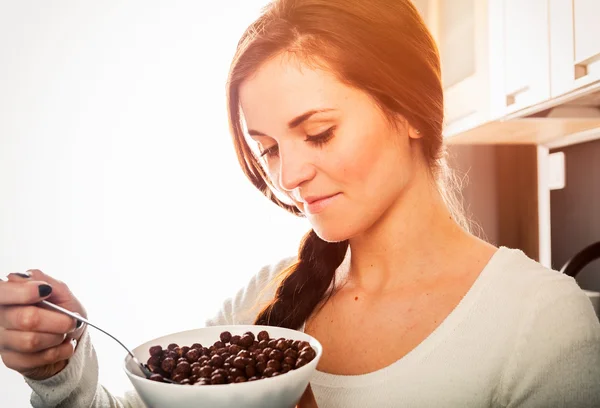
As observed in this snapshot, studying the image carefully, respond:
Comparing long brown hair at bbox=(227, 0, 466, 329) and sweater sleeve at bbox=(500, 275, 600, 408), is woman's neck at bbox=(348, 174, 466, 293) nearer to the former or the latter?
long brown hair at bbox=(227, 0, 466, 329)

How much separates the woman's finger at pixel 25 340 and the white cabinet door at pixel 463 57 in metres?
1.62

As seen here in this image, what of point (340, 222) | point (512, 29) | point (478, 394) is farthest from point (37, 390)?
point (512, 29)

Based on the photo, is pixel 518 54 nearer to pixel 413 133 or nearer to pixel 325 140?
pixel 413 133

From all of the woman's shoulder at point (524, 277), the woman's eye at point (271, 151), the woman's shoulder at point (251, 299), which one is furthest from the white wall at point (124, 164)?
the woman's shoulder at point (524, 277)

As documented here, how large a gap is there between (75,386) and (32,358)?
0.11 m

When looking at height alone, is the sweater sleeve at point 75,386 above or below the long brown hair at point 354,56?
below

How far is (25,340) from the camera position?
60cm

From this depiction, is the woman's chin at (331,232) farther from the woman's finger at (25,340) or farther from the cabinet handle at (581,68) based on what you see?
the cabinet handle at (581,68)

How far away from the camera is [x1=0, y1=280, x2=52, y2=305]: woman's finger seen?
59 cm

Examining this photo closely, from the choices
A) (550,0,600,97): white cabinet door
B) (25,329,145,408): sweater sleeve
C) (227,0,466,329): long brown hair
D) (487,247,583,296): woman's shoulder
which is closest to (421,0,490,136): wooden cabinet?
(550,0,600,97): white cabinet door

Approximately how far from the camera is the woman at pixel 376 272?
70cm

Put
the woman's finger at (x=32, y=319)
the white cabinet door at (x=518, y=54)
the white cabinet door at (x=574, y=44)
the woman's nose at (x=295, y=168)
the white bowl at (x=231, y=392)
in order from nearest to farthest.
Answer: the white bowl at (x=231, y=392) → the woman's finger at (x=32, y=319) → the woman's nose at (x=295, y=168) → the white cabinet door at (x=574, y=44) → the white cabinet door at (x=518, y=54)

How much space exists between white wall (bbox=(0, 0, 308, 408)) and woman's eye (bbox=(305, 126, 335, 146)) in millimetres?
1118

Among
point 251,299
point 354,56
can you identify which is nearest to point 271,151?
point 354,56
